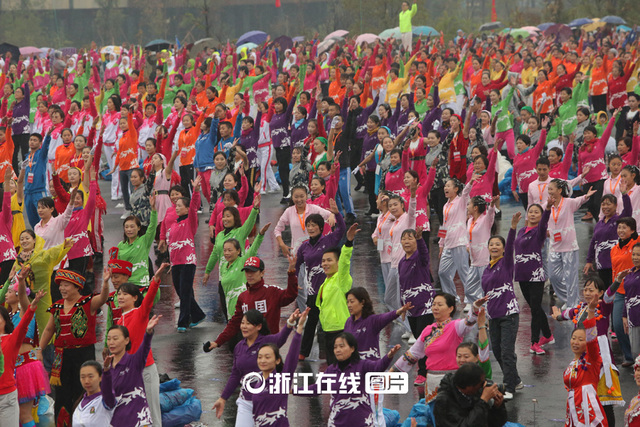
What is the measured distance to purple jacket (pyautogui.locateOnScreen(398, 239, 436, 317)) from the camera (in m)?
10.4

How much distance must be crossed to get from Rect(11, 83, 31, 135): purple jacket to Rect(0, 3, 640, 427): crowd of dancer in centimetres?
5

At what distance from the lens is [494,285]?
10.0 meters

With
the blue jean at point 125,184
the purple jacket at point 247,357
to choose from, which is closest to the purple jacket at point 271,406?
the purple jacket at point 247,357

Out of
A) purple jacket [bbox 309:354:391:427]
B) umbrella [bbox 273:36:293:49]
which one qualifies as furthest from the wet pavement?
umbrella [bbox 273:36:293:49]

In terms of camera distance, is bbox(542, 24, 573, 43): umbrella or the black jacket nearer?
the black jacket

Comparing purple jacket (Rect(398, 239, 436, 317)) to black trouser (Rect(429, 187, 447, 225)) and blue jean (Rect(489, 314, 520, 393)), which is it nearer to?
blue jean (Rect(489, 314, 520, 393))

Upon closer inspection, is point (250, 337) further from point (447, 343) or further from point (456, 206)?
point (456, 206)

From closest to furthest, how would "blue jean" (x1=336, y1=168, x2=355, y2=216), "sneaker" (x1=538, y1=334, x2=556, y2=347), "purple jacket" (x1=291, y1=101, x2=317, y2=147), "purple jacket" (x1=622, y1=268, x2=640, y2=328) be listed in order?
"purple jacket" (x1=622, y1=268, x2=640, y2=328)
"sneaker" (x1=538, y1=334, x2=556, y2=347)
"blue jean" (x1=336, y1=168, x2=355, y2=216)
"purple jacket" (x1=291, y1=101, x2=317, y2=147)

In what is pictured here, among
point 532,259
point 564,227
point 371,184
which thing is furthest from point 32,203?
point 532,259

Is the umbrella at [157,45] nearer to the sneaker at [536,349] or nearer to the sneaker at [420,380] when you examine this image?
the sneaker at [536,349]

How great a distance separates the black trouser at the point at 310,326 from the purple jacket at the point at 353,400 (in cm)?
332

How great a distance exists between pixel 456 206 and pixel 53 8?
47066 millimetres

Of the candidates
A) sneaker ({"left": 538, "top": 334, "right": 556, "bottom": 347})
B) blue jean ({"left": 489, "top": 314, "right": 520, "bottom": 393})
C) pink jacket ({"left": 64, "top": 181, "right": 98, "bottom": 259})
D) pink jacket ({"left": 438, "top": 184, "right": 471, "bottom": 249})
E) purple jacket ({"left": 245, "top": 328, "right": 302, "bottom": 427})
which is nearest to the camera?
purple jacket ({"left": 245, "top": 328, "right": 302, "bottom": 427})

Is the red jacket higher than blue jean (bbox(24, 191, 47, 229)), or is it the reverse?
blue jean (bbox(24, 191, 47, 229))
